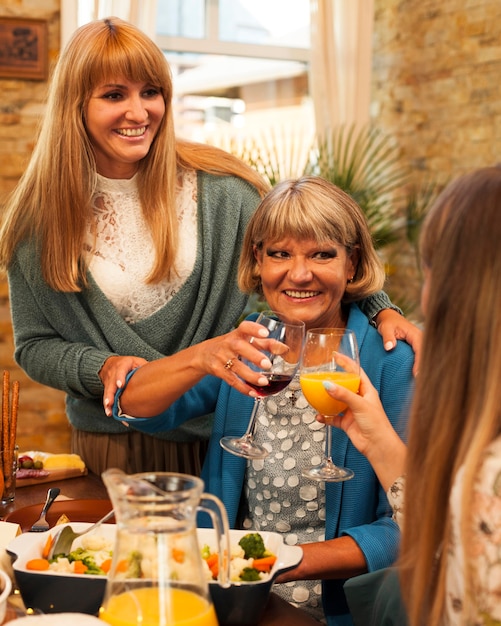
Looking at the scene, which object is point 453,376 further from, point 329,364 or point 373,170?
point 373,170

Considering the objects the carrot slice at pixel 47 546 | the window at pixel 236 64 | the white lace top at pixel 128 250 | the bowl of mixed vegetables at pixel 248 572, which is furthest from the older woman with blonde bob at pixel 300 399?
the window at pixel 236 64

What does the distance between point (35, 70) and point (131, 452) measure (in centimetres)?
279

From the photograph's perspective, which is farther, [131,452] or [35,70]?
[35,70]

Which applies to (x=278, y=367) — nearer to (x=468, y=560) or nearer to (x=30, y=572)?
(x=30, y=572)

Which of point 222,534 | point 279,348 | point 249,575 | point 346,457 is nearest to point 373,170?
point 346,457

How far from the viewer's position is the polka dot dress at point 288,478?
6.34 ft

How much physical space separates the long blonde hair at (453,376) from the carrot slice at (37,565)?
1.82ft

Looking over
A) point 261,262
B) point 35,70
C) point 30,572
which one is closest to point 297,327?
point 261,262

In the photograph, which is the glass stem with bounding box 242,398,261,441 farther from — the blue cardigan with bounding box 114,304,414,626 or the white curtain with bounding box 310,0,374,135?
the white curtain with bounding box 310,0,374,135

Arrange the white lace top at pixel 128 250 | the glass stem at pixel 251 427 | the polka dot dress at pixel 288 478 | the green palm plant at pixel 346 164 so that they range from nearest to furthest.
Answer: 1. the glass stem at pixel 251 427
2. the polka dot dress at pixel 288 478
3. the white lace top at pixel 128 250
4. the green palm plant at pixel 346 164

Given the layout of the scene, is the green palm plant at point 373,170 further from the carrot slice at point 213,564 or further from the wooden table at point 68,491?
the carrot slice at point 213,564

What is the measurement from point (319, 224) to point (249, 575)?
89cm

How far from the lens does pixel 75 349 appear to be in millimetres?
2297

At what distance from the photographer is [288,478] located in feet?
6.39
